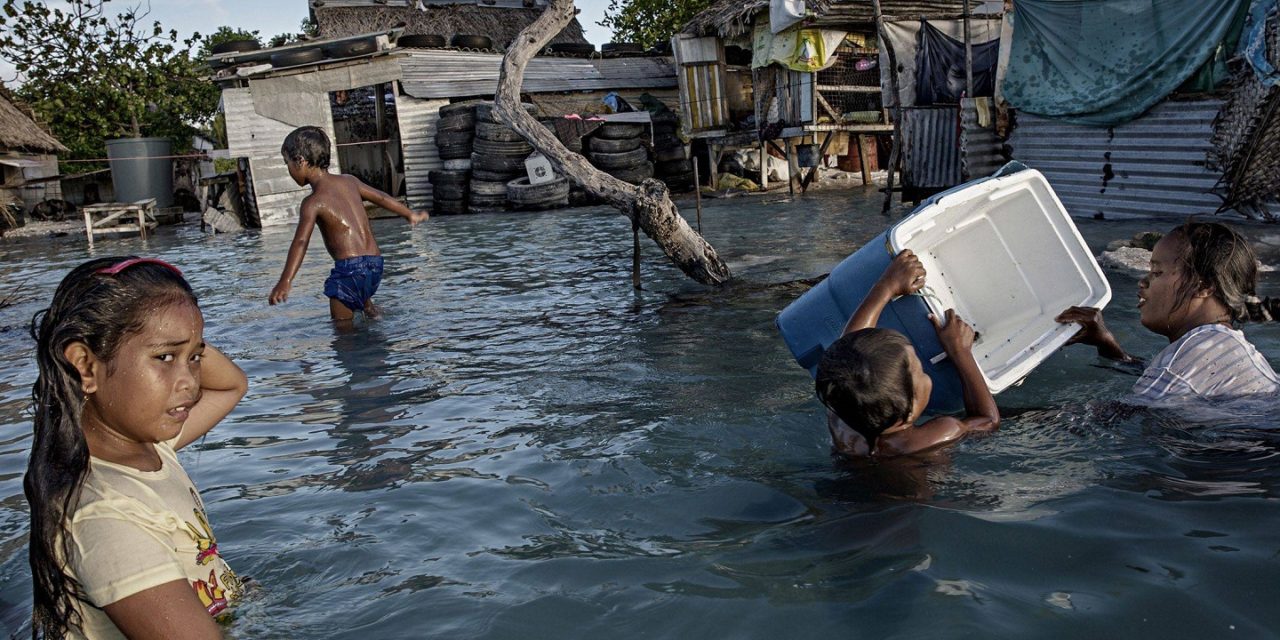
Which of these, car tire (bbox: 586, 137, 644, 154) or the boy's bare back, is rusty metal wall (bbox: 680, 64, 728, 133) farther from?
the boy's bare back

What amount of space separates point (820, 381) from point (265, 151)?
69.6 ft

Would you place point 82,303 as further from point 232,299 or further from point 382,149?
point 382,149

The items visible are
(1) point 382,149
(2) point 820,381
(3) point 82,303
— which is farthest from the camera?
(1) point 382,149

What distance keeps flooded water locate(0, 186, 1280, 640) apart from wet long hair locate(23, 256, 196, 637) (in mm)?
899

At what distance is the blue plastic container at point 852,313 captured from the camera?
4.21 metres

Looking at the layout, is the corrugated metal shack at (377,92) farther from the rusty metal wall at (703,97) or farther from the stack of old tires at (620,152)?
the rusty metal wall at (703,97)

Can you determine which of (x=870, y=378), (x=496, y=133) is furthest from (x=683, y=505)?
(x=496, y=133)

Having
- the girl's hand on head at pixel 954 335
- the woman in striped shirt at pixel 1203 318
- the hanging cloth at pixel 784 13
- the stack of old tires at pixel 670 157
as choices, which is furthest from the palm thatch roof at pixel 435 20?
the woman in striped shirt at pixel 1203 318

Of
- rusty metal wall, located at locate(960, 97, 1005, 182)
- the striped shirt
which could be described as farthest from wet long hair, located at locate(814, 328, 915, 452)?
rusty metal wall, located at locate(960, 97, 1005, 182)

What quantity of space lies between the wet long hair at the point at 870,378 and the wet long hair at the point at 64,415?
7.58ft

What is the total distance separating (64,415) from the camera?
204cm

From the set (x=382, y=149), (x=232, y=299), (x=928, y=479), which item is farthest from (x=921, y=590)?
(x=382, y=149)

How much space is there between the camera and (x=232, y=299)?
10.5 meters

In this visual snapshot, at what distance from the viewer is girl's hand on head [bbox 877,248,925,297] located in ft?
13.2
